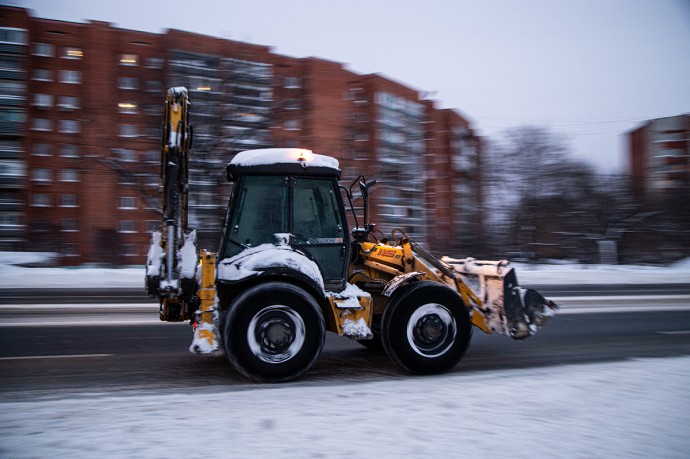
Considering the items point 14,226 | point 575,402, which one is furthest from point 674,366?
point 14,226

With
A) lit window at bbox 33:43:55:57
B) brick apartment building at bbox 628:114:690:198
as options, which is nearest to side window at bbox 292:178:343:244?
lit window at bbox 33:43:55:57

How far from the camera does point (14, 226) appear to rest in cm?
4228

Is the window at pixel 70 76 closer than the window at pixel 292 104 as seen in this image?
No

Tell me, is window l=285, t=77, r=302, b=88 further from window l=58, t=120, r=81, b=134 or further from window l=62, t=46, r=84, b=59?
window l=58, t=120, r=81, b=134

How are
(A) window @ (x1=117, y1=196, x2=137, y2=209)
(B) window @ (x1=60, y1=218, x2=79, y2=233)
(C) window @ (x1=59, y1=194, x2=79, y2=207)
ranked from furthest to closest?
(C) window @ (x1=59, y1=194, x2=79, y2=207)
(A) window @ (x1=117, y1=196, x2=137, y2=209)
(B) window @ (x1=60, y1=218, x2=79, y2=233)

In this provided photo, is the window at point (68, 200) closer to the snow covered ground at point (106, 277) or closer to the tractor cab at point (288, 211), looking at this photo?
the snow covered ground at point (106, 277)

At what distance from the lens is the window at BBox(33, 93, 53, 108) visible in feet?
149

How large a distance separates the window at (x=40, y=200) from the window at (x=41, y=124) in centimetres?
599

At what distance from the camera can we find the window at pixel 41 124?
45438mm

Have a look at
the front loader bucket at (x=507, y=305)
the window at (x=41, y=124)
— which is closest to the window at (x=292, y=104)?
the front loader bucket at (x=507, y=305)

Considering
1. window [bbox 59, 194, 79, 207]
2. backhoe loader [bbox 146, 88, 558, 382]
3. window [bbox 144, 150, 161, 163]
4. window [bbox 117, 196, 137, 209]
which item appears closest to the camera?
backhoe loader [bbox 146, 88, 558, 382]

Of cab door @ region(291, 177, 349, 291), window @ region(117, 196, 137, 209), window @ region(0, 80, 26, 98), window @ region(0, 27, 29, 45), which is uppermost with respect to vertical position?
window @ region(0, 27, 29, 45)

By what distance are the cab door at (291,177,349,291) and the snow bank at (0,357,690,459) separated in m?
1.32

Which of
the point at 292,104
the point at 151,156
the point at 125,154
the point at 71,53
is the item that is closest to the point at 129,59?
the point at 71,53
